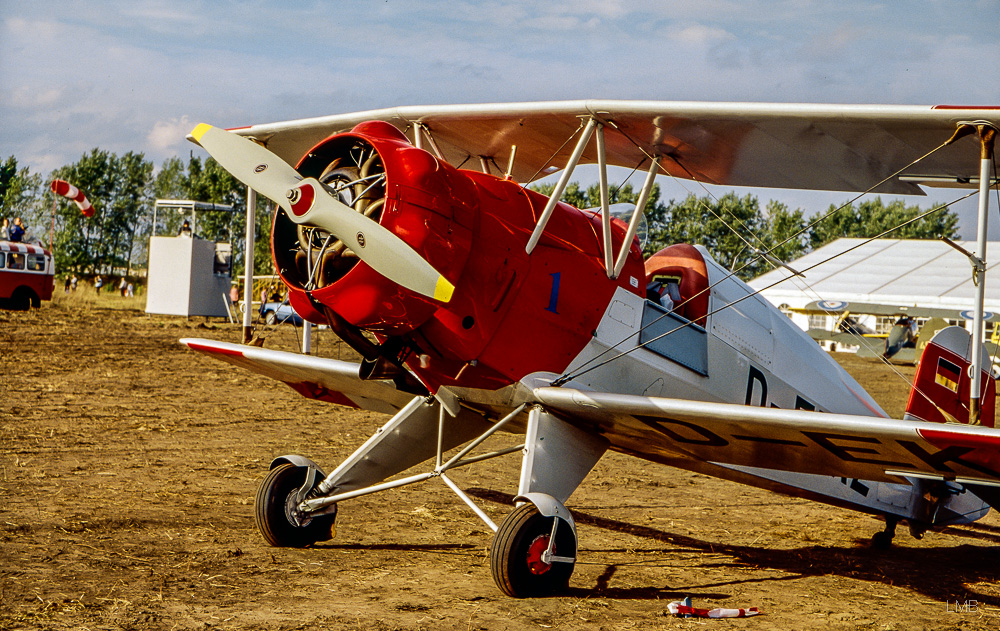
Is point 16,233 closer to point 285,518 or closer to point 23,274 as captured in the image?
point 23,274

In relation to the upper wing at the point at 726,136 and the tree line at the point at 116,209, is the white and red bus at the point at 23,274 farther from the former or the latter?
the tree line at the point at 116,209

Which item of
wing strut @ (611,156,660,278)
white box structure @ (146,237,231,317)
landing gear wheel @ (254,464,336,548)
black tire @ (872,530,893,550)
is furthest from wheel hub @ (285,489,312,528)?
white box structure @ (146,237,231,317)

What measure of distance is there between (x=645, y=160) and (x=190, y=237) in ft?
91.3

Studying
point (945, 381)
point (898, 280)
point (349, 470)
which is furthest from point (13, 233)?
point (898, 280)

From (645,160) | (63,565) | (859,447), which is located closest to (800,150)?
(645,160)

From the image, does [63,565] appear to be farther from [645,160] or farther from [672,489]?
[672,489]

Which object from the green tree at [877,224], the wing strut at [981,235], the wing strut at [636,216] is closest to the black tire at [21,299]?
the wing strut at [636,216]

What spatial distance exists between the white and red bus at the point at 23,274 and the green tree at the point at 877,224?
205 feet

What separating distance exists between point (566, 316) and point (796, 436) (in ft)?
4.91

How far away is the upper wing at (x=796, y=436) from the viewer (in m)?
4.43

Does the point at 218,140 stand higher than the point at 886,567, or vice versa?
the point at 218,140

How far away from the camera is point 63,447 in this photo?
29.1 feet

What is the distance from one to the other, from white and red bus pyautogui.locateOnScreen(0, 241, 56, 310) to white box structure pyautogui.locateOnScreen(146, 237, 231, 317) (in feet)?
11.2

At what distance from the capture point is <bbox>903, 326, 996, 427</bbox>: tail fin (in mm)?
6676
